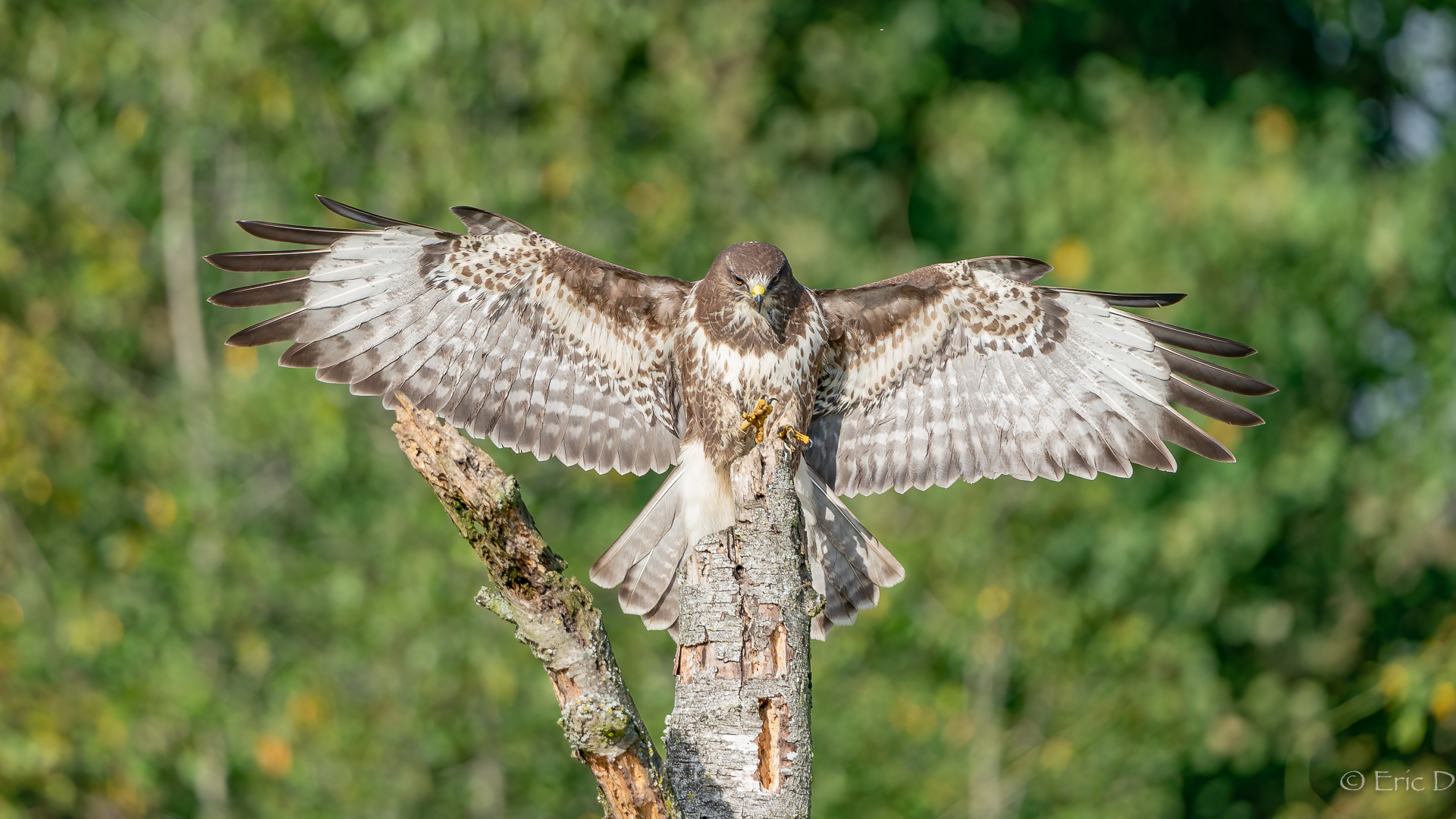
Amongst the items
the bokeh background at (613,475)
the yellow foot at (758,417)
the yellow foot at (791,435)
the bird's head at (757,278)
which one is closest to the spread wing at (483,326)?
the bird's head at (757,278)

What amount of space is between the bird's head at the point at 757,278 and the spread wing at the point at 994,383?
244mm

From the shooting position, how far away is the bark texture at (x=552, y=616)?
3.06 metres

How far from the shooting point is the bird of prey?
4785mm

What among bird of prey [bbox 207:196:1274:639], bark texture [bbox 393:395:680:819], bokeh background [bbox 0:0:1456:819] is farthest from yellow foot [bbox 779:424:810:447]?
bokeh background [bbox 0:0:1456:819]

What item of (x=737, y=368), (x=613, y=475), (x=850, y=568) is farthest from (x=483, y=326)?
(x=613, y=475)

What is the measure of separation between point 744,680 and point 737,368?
165cm

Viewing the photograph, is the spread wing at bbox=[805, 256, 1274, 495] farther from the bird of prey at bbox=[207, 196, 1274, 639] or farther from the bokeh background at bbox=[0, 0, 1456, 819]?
the bokeh background at bbox=[0, 0, 1456, 819]

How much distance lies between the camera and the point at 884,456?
5316 mm

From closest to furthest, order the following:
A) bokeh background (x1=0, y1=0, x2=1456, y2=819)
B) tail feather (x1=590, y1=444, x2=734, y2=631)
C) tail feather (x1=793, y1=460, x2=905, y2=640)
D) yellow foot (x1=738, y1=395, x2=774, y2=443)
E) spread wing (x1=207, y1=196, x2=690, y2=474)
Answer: yellow foot (x1=738, y1=395, x2=774, y2=443) → spread wing (x1=207, y1=196, x2=690, y2=474) → tail feather (x1=590, y1=444, x2=734, y2=631) → tail feather (x1=793, y1=460, x2=905, y2=640) → bokeh background (x1=0, y1=0, x2=1456, y2=819)

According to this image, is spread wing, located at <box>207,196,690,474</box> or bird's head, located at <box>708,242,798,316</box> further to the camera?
bird's head, located at <box>708,242,798,316</box>

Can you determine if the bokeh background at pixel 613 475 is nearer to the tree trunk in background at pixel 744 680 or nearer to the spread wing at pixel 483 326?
the spread wing at pixel 483 326

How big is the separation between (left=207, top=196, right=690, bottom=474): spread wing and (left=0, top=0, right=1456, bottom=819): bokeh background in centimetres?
296

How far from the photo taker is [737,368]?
488 centimetres

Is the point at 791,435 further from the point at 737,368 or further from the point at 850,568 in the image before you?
the point at 850,568
